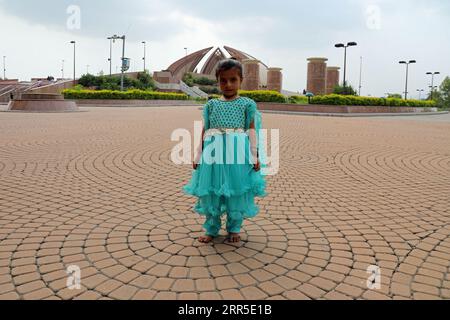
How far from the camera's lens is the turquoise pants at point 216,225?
9.64 ft

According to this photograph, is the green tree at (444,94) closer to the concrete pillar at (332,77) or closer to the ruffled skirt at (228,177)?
the concrete pillar at (332,77)

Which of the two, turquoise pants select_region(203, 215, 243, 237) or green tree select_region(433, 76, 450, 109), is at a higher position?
green tree select_region(433, 76, 450, 109)

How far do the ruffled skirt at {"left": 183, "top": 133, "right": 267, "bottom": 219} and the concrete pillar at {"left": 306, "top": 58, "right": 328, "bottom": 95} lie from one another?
3873cm

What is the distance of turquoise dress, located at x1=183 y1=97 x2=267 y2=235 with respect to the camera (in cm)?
277

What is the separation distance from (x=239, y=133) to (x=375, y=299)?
1.43 m

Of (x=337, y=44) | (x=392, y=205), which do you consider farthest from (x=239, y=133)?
(x=337, y=44)

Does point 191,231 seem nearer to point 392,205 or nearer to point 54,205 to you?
point 54,205

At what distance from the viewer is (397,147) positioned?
343 inches

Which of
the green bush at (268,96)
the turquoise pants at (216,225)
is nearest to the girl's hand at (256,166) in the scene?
the turquoise pants at (216,225)

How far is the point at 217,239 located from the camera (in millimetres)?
3076

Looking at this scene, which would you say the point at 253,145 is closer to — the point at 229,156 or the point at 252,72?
the point at 229,156

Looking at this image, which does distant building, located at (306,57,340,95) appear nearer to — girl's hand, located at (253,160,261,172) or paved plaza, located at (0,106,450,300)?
paved plaza, located at (0,106,450,300)

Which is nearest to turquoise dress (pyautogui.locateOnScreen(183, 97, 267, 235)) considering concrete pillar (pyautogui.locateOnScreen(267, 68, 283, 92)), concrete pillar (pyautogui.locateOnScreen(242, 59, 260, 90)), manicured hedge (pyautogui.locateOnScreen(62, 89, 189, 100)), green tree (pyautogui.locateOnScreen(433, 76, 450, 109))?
manicured hedge (pyautogui.locateOnScreen(62, 89, 189, 100))

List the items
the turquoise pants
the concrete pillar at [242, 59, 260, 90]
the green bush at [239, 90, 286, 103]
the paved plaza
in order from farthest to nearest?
the concrete pillar at [242, 59, 260, 90]
the green bush at [239, 90, 286, 103]
the turquoise pants
the paved plaza
